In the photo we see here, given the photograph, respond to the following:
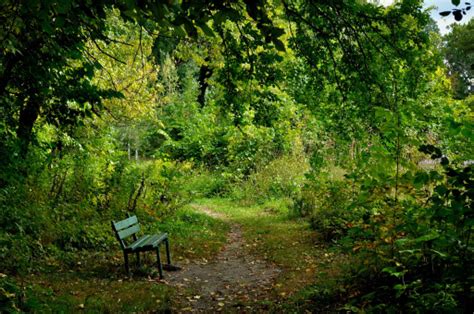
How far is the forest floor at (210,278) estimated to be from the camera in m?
5.29

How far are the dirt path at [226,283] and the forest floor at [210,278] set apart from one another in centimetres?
1

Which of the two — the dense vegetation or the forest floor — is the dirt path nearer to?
the forest floor

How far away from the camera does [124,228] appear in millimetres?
7305

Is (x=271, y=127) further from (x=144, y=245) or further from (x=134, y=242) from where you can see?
(x=134, y=242)

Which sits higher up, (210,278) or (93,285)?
(93,285)

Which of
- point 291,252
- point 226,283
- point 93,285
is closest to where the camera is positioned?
point 93,285

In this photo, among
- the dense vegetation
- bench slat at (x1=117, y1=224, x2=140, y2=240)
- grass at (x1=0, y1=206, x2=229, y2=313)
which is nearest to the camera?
the dense vegetation

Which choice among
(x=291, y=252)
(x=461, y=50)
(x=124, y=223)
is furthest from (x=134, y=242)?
(x=461, y=50)

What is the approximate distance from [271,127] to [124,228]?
3027 mm

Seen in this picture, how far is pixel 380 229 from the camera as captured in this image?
167 inches

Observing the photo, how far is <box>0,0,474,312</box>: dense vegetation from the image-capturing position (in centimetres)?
346

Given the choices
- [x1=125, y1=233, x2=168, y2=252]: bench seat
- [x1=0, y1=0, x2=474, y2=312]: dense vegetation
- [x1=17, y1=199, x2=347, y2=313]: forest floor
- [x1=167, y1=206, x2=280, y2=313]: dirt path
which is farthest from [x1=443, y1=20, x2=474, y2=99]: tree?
[x1=125, y1=233, x2=168, y2=252]: bench seat

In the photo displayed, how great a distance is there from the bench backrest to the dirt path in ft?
3.17

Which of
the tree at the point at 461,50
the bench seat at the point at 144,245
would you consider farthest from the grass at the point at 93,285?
the tree at the point at 461,50
